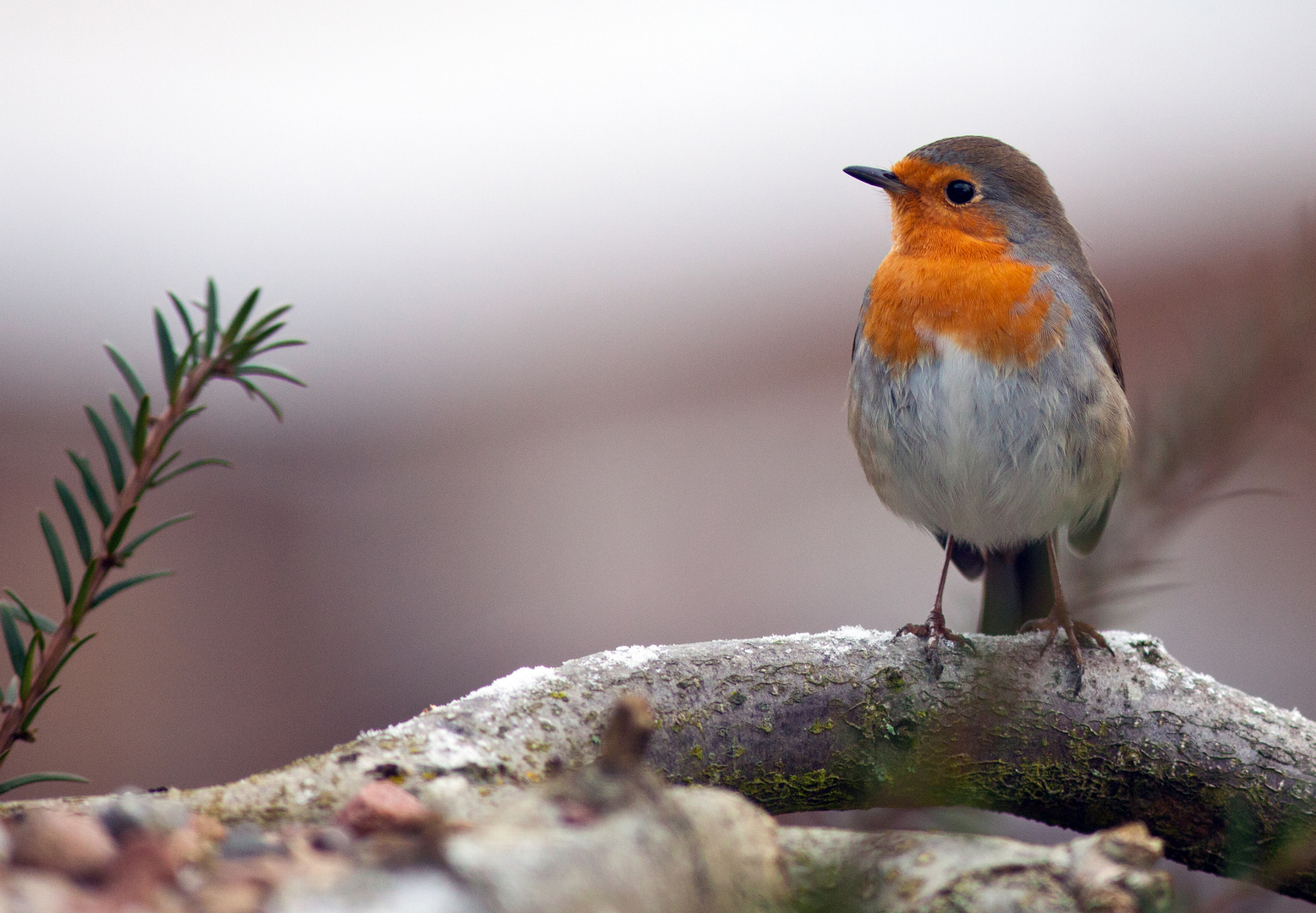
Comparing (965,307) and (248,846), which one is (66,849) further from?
(965,307)

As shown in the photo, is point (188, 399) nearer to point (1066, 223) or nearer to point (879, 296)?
point (879, 296)

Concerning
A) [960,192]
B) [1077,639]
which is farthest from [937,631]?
[960,192]

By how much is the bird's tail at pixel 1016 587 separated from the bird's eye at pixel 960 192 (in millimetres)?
695

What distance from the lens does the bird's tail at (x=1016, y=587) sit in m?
2.06

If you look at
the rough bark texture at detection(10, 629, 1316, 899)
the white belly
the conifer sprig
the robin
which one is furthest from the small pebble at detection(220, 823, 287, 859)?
the white belly

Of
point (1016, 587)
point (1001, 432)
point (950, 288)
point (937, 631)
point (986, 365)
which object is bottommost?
point (1016, 587)

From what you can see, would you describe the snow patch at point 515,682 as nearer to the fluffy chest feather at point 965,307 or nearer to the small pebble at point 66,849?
the small pebble at point 66,849

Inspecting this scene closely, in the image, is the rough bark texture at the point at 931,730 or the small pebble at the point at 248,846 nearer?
the small pebble at the point at 248,846

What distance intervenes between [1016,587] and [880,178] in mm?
894

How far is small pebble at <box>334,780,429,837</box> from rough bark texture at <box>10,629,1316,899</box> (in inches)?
7.9

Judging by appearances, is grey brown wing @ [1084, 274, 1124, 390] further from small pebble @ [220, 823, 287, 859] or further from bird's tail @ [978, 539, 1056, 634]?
small pebble @ [220, 823, 287, 859]

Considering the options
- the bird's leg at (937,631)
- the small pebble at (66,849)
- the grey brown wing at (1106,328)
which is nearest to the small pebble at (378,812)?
the small pebble at (66,849)

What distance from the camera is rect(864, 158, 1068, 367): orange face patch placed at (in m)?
1.69

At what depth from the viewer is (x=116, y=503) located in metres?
0.78
